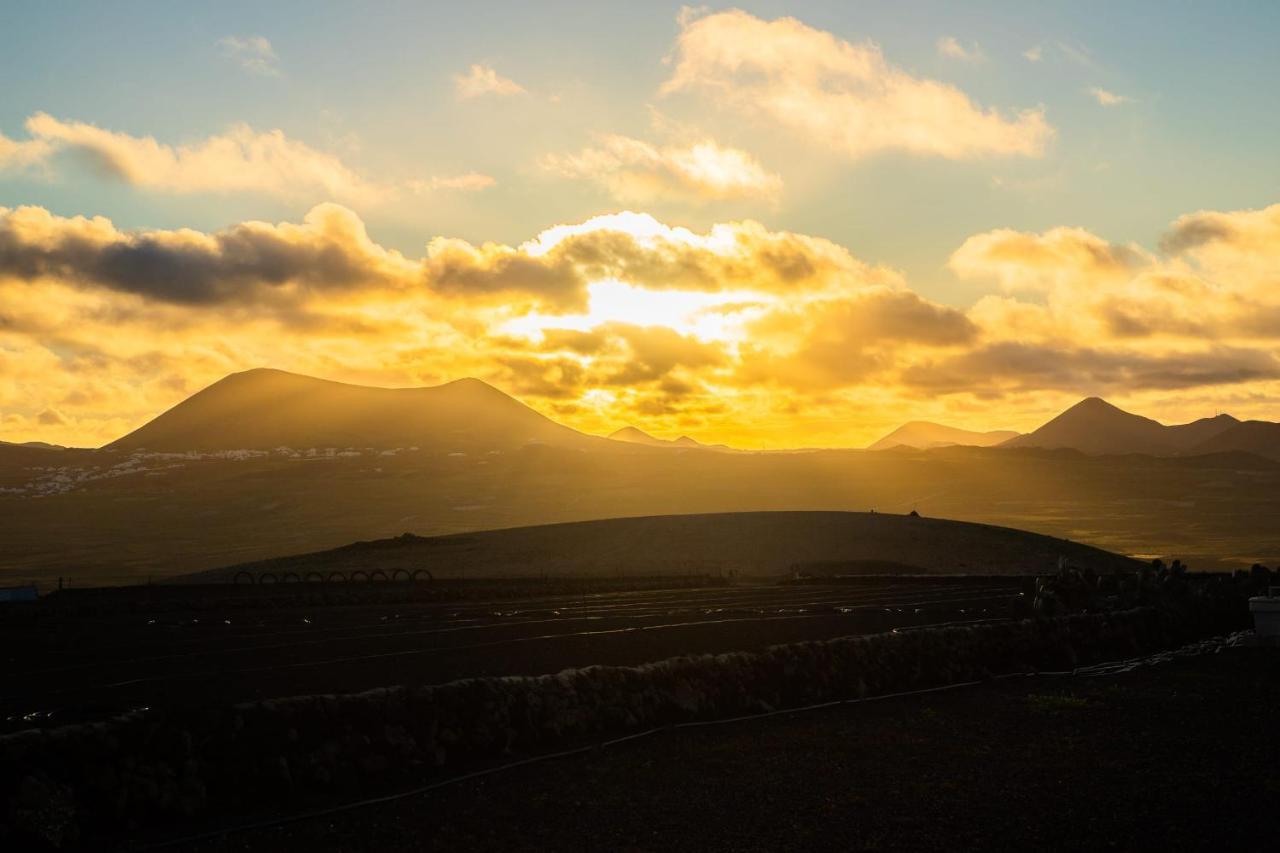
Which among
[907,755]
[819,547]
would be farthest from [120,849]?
[819,547]

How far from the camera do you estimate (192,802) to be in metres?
11.4

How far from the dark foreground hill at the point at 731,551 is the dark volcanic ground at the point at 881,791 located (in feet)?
181

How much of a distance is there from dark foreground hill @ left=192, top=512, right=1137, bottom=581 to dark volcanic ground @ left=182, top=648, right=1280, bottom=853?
55160 mm

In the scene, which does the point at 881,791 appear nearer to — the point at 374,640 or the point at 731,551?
the point at 374,640

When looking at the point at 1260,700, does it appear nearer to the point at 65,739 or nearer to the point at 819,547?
the point at 65,739

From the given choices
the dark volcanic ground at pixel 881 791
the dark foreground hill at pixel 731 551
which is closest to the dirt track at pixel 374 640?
the dark volcanic ground at pixel 881 791

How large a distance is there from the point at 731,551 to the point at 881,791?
71.6m

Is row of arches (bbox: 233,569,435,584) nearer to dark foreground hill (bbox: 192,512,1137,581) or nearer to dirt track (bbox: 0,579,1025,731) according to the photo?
dark foreground hill (bbox: 192,512,1137,581)

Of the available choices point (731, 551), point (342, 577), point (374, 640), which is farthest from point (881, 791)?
point (731, 551)

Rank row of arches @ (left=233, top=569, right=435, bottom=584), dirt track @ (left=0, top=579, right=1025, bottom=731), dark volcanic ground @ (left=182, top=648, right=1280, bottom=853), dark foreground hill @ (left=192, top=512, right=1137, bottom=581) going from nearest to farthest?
dark volcanic ground @ (left=182, top=648, right=1280, bottom=853) < dirt track @ (left=0, top=579, right=1025, bottom=731) < row of arches @ (left=233, top=569, right=435, bottom=584) < dark foreground hill @ (left=192, top=512, right=1137, bottom=581)

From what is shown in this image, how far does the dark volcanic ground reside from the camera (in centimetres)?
1077

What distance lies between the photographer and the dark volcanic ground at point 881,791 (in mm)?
10766

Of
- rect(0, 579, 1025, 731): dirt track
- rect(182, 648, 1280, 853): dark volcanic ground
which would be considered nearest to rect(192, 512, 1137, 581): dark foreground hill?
rect(0, 579, 1025, 731): dirt track

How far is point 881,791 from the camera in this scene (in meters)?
12.6
